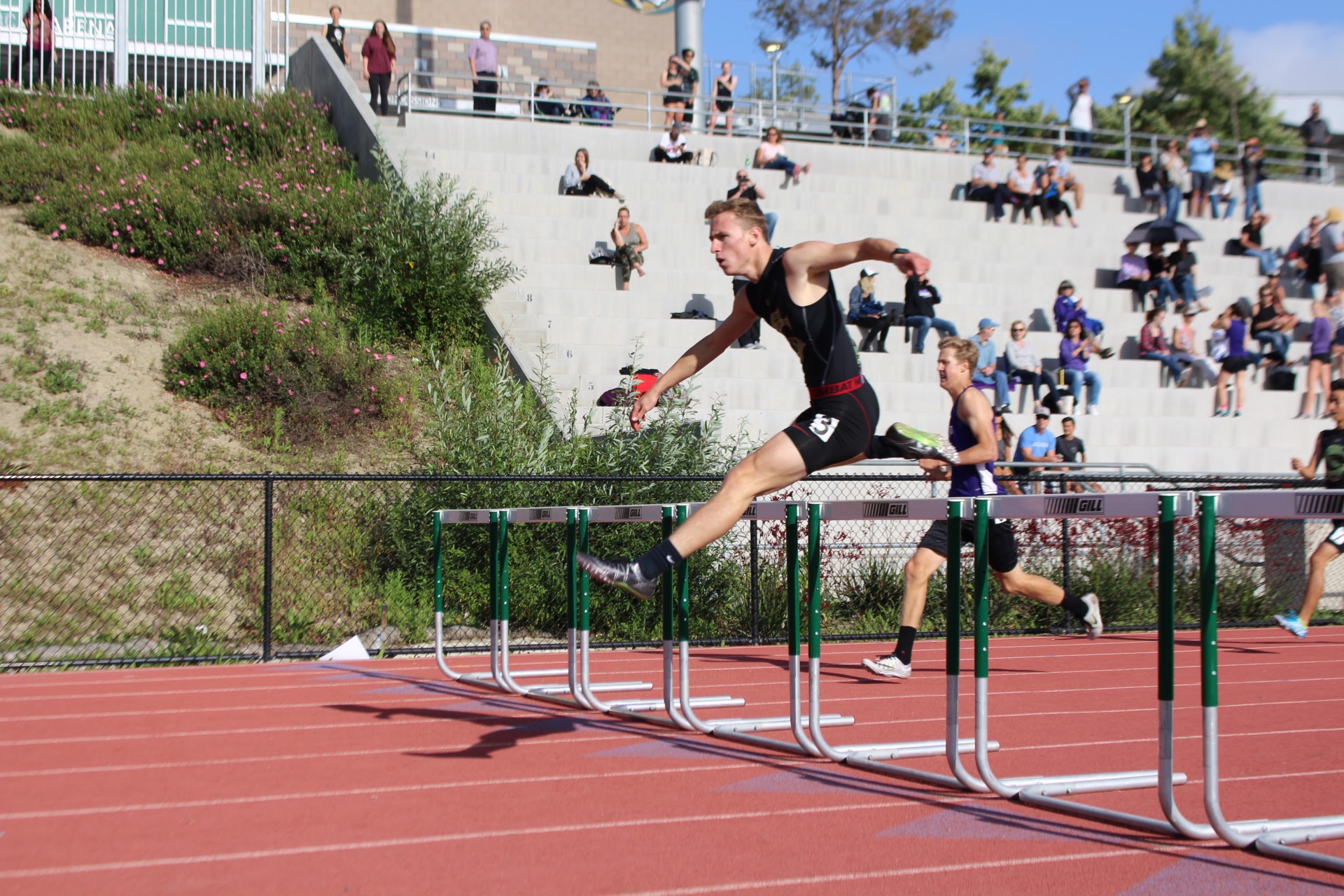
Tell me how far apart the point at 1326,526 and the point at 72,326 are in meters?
14.1

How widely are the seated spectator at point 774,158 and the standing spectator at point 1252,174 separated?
31.0ft

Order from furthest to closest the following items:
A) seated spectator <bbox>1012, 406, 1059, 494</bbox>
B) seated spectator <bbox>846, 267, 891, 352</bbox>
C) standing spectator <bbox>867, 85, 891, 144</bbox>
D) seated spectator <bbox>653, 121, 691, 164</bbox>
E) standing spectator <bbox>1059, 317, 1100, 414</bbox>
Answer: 1. standing spectator <bbox>867, 85, 891, 144</bbox>
2. seated spectator <bbox>653, 121, 691, 164</bbox>
3. seated spectator <bbox>846, 267, 891, 352</bbox>
4. standing spectator <bbox>1059, 317, 1100, 414</bbox>
5. seated spectator <bbox>1012, 406, 1059, 494</bbox>

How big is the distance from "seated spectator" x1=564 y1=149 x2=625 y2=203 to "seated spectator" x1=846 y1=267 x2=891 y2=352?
4687 mm

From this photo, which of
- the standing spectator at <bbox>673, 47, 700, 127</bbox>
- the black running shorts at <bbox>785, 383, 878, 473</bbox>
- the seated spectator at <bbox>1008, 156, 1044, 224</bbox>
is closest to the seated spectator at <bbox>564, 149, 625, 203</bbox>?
the standing spectator at <bbox>673, 47, 700, 127</bbox>

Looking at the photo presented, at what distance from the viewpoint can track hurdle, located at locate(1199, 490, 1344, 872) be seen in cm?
387

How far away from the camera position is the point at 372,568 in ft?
37.0

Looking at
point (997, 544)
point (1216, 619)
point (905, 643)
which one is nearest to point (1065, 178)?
point (997, 544)

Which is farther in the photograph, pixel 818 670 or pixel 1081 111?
pixel 1081 111

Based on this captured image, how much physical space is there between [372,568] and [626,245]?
7753 millimetres

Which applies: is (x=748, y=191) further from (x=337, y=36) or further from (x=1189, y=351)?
(x=337, y=36)

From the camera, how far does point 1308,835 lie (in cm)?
412

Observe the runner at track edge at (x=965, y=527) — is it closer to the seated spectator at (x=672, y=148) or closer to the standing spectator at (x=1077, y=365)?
the standing spectator at (x=1077, y=365)

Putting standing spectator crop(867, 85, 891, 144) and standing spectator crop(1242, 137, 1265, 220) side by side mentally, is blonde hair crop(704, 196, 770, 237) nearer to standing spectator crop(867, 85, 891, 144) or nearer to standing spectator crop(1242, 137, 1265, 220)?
standing spectator crop(867, 85, 891, 144)

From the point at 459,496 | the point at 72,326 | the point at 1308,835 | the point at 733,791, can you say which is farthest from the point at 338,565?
the point at 1308,835
